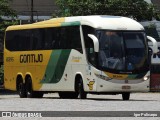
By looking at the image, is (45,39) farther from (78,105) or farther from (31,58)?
(78,105)

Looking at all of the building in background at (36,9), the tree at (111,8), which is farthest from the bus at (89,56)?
the building in background at (36,9)

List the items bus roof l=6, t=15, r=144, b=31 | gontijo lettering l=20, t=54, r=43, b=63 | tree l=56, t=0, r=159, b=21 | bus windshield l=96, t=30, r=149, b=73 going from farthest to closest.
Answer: tree l=56, t=0, r=159, b=21
gontijo lettering l=20, t=54, r=43, b=63
bus roof l=6, t=15, r=144, b=31
bus windshield l=96, t=30, r=149, b=73

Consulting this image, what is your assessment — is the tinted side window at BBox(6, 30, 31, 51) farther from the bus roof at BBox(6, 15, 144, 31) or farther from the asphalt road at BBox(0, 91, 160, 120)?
the asphalt road at BBox(0, 91, 160, 120)

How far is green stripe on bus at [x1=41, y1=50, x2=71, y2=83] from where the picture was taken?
104 ft

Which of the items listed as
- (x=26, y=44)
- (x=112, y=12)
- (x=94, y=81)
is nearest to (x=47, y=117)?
(x=94, y=81)

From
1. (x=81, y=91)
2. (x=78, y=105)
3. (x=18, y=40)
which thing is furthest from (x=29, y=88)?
(x=78, y=105)

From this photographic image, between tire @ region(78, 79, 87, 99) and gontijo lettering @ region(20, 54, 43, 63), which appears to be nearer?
tire @ region(78, 79, 87, 99)

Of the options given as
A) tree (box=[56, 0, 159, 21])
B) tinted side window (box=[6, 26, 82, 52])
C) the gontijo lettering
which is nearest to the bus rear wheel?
the gontijo lettering

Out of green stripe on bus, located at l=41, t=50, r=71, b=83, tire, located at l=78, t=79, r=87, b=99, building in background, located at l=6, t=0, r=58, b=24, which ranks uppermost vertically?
green stripe on bus, located at l=41, t=50, r=71, b=83

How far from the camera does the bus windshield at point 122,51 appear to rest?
29.5 metres

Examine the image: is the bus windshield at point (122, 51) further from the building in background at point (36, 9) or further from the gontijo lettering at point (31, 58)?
the building in background at point (36, 9)

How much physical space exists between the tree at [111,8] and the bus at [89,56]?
29.7 meters

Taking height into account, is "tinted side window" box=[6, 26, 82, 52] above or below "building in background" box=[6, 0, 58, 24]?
above

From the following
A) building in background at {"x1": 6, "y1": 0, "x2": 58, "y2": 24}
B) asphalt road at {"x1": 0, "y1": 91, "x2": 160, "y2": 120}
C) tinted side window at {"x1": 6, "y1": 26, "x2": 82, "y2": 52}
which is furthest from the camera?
building in background at {"x1": 6, "y1": 0, "x2": 58, "y2": 24}
